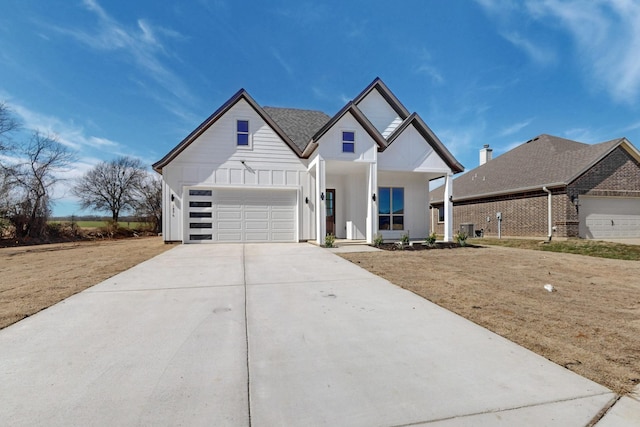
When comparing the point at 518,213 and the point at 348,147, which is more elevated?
the point at 348,147

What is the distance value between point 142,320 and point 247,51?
13098mm

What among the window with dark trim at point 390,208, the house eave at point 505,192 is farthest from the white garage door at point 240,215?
the house eave at point 505,192

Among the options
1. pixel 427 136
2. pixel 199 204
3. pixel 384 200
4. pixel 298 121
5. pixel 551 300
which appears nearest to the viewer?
pixel 551 300

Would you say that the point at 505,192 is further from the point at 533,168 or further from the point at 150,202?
the point at 150,202

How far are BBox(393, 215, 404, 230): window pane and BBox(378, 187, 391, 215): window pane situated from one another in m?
0.48

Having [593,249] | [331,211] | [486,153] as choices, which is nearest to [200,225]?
[331,211]

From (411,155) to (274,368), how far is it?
40.3 ft

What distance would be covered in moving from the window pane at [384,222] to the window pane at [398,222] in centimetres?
28

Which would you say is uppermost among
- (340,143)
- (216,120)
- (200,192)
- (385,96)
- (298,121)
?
(385,96)

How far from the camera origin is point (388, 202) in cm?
1465

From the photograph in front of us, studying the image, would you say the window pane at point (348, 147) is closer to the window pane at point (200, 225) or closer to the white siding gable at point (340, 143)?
the white siding gable at point (340, 143)

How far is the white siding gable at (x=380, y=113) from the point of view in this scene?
1515cm

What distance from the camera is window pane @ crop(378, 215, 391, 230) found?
14430mm

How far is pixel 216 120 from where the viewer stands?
1335 centimetres
